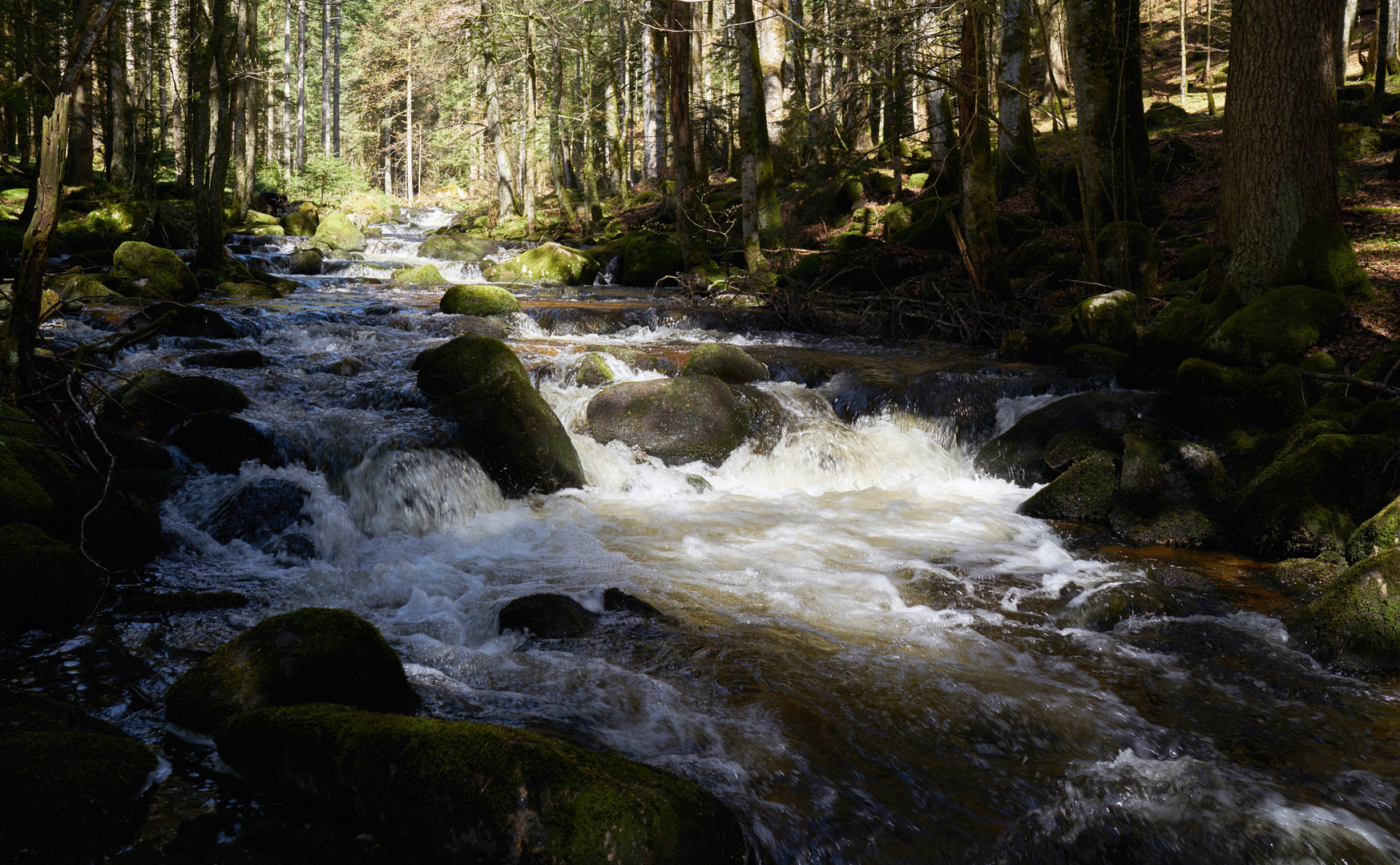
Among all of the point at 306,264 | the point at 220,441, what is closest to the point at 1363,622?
the point at 220,441

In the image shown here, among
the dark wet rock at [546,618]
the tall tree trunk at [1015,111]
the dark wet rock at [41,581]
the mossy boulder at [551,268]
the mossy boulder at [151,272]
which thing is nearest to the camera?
the dark wet rock at [41,581]

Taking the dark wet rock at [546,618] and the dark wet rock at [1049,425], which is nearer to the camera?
the dark wet rock at [546,618]

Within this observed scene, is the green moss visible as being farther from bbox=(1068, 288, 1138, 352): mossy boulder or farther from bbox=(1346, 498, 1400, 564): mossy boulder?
bbox=(1346, 498, 1400, 564): mossy boulder

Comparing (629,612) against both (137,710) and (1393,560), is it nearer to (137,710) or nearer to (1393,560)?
(137,710)

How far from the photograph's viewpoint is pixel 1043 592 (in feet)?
16.9

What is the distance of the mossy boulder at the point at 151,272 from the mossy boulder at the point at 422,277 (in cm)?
468

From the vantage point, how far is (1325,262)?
301 inches

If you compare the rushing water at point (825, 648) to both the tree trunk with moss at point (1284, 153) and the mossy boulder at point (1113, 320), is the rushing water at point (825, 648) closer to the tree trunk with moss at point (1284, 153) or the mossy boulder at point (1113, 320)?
the mossy boulder at point (1113, 320)

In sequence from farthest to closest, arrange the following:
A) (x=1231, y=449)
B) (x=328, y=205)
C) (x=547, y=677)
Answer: (x=328, y=205), (x=1231, y=449), (x=547, y=677)

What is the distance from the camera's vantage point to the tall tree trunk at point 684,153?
51.8 feet

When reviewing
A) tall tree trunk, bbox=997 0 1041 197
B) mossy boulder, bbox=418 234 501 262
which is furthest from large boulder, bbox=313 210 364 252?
tall tree trunk, bbox=997 0 1041 197

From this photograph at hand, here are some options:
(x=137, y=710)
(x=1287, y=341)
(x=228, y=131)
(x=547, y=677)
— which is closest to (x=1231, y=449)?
(x=1287, y=341)

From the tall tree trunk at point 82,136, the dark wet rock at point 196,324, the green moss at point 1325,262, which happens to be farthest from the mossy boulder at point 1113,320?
the tall tree trunk at point 82,136

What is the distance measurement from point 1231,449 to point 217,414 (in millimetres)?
8529
